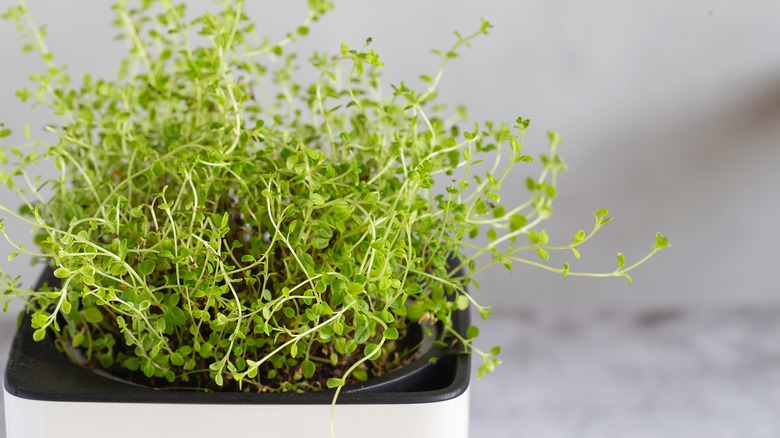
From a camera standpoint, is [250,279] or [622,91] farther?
[622,91]

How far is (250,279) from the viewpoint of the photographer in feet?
1.78

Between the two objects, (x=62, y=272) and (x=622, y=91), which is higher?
(x=622, y=91)

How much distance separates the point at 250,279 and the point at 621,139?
73cm

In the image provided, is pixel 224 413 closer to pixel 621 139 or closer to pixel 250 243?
pixel 250 243

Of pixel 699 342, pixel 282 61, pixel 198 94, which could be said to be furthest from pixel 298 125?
pixel 699 342

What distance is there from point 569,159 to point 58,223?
2.30ft

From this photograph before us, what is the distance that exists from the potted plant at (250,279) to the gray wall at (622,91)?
0.48 meters

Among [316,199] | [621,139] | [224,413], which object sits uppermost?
[621,139]

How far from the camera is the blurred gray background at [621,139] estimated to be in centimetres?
108

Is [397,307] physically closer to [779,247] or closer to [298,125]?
[298,125]

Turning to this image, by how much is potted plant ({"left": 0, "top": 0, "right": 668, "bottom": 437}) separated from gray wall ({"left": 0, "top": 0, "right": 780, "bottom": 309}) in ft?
1.56

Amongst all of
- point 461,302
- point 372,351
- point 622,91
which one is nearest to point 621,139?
point 622,91

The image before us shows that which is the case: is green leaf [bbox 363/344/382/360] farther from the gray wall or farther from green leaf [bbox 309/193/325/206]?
the gray wall

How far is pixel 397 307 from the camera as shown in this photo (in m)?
0.55
